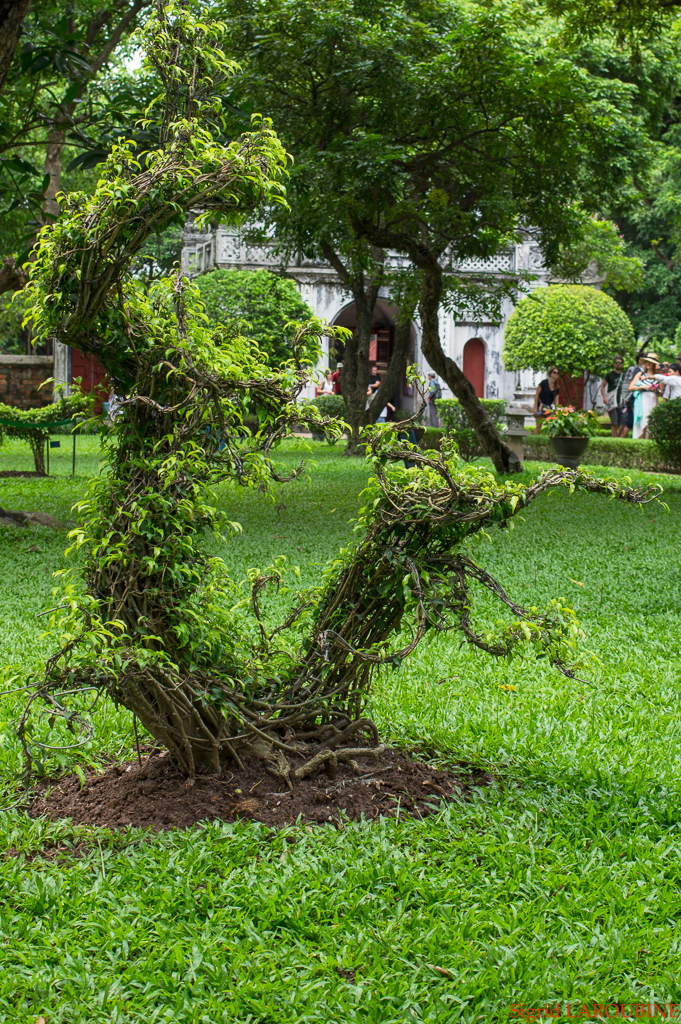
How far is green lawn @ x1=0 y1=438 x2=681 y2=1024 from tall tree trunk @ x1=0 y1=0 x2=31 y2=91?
3.15 meters

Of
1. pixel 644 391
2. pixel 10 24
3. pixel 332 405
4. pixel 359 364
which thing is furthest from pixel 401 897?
pixel 332 405

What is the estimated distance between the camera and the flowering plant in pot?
42.1ft

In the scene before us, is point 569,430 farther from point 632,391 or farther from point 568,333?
point 568,333

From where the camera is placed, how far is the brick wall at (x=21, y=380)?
72.6 ft

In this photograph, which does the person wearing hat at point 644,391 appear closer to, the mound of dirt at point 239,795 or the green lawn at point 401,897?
the green lawn at point 401,897

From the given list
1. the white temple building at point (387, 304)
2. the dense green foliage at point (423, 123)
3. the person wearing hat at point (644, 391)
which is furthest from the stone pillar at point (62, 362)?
the dense green foliage at point (423, 123)

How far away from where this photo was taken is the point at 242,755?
281cm

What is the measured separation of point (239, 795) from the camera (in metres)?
2.68

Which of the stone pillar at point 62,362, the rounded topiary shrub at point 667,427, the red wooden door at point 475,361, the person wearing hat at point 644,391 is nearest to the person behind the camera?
the rounded topiary shrub at point 667,427

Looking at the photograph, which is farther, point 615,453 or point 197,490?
point 615,453

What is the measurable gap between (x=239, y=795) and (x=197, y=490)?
3.18 feet

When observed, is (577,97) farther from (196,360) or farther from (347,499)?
(196,360)

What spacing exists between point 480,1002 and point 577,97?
8103 mm

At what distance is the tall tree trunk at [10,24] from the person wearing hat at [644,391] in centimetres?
1281
